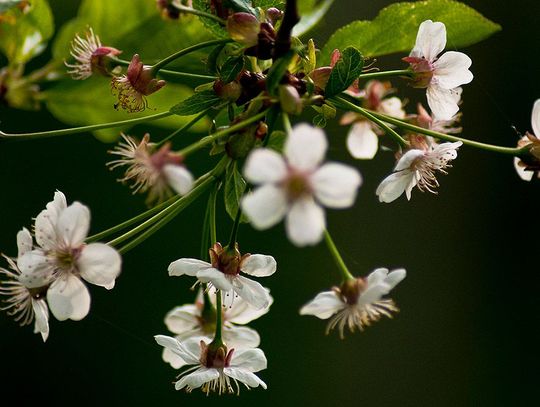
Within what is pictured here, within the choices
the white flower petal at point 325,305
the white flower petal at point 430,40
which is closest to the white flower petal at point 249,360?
the white flower petal at point 325,305

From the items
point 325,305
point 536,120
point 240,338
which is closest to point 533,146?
A: point 536,120

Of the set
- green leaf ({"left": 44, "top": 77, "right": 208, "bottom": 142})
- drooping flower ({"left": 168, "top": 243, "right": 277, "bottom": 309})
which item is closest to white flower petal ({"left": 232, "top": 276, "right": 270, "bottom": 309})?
drooping flower ({"left": 168, "top": 243, "right": 277, "bottom": 309})

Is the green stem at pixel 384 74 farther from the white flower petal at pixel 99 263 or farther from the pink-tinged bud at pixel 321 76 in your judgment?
the white flower petal at pixel 99 263

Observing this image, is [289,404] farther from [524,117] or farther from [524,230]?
[524,117]

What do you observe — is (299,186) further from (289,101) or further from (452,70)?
(452,70)

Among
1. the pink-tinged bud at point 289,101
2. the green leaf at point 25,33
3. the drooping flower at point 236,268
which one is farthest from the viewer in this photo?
the green leaf at point 25,33

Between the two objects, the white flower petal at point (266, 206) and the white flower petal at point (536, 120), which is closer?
the white flower petal at point (266, 206)

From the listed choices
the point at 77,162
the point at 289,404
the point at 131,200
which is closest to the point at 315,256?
the point at 289,404
